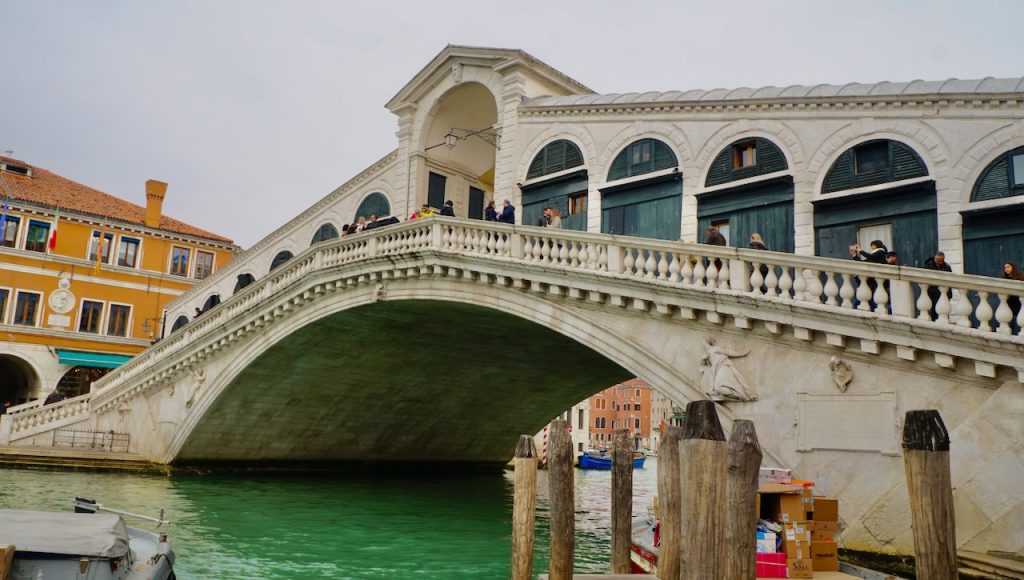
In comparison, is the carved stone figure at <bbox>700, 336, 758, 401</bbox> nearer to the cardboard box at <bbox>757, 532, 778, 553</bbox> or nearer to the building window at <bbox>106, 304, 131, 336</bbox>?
the cardboard box at <bbox>757, 532, 778, 553</bbox>

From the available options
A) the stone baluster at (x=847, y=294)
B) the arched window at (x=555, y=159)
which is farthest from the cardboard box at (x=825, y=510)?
the arched window at (x=555, y=159)

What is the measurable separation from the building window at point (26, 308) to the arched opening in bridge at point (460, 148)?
16198mm

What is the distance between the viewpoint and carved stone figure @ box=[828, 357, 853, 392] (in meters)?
9.18

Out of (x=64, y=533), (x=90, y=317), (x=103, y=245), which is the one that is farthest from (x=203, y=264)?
(x=64, y=533)

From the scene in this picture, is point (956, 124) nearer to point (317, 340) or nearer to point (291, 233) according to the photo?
point (317, 340)

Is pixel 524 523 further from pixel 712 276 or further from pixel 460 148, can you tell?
pixel 460 148

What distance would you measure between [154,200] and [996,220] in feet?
91.5

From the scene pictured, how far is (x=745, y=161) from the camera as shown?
41.7ft

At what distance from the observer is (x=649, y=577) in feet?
19.8

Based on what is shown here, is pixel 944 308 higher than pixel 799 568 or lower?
higher

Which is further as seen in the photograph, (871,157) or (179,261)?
(179,261)

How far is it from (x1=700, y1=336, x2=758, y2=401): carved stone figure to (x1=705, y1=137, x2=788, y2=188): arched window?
3580 millimetres

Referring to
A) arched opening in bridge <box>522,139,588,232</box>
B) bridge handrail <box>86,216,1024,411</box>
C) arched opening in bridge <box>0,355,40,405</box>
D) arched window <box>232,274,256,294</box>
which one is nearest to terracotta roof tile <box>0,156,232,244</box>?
arched opening in bridge <box>0,355,40,405</box>

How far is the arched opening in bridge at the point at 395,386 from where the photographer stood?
57.2 feet
